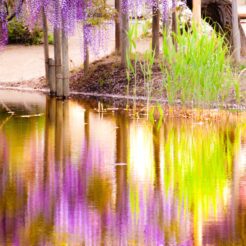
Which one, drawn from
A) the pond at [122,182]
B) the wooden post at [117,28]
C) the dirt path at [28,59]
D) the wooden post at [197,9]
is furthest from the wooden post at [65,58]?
the dirt path at [28,59]

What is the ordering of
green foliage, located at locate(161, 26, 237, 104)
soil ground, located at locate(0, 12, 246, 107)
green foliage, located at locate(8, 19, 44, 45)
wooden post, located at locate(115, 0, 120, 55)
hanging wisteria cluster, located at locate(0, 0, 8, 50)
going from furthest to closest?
green foliage, located at locate(8, 19, 44, 45), wooden post, located at locate(115, 0, 120, 55), soil ground, located at locate(0, 12, 246, 107), hanging wisteria cluster, located at locate(0, 0, 8, 50), green foliage, located at locate(161, 26, 237, 104)

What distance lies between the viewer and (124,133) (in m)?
15.0

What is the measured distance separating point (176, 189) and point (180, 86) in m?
7.16

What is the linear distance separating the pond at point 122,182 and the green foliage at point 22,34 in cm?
1582

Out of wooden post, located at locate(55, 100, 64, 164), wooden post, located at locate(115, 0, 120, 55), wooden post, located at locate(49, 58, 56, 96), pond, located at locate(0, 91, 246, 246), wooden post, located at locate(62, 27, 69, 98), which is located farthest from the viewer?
wooden post, located at locate(115, 0, 120, 55)

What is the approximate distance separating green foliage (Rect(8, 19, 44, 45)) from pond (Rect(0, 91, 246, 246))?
15.8 m

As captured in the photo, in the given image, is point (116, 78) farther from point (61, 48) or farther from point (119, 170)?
point (119, 170)

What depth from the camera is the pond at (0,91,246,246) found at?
7777mm

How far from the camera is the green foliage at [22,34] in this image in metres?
32.8

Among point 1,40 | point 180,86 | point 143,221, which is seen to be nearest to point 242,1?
point 1,40

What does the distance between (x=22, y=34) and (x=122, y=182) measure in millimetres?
23319

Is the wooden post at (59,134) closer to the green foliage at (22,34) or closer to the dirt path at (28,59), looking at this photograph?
the dirt path at (28,59)

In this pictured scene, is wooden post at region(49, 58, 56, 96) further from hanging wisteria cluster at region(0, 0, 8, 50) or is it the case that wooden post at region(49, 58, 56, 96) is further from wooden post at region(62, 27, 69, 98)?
hanging wisteria cluster at region(0, 0, 8, 50)

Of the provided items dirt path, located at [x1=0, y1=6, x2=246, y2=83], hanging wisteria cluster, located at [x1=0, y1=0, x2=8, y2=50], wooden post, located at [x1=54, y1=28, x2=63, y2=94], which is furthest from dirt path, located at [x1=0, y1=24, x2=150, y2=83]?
hanging wisteria cluster, located at [x1=0, y1=0, x2=8, y2=50]
